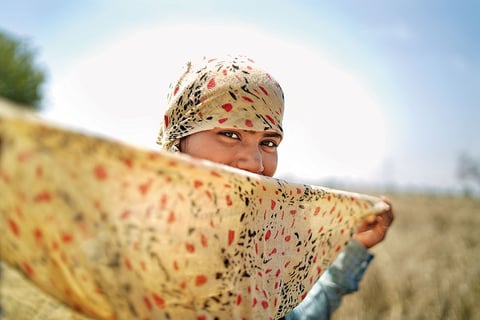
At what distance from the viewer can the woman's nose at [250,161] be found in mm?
1123

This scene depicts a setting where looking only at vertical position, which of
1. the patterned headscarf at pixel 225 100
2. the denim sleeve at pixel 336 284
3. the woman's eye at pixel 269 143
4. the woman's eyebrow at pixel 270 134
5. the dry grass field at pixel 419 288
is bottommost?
the dry grass field at pixel 419 288

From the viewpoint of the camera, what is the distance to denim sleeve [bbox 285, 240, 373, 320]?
1.45m

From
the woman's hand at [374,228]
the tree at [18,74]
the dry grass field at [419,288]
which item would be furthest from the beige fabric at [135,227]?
the tree at [18,74]

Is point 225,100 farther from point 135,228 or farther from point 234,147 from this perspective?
point 135,228

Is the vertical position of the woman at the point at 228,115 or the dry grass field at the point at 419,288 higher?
the woman at the point at 228,115

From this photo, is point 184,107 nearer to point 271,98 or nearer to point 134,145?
point 271,98

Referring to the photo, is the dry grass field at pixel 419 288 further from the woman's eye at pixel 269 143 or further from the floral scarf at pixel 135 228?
the floral scarf at pixel 135 228

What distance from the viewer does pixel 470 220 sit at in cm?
909

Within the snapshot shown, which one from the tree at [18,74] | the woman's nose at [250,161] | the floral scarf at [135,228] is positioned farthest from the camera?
the tree at [18,74]

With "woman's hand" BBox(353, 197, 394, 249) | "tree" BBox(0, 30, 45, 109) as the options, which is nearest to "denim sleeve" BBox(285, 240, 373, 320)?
"woman's hand" BBox(353, 197, 394, 249)

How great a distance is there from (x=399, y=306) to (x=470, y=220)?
7518mm

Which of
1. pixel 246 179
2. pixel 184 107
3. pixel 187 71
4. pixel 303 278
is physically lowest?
pixel 303 278

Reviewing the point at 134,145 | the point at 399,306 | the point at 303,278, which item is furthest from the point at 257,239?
the point at 399,306

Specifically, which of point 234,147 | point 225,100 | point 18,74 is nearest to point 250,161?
point 234,147
